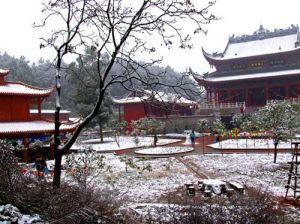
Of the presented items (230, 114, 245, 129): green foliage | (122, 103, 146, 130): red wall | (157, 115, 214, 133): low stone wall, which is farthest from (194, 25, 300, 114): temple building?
(122, 103, 146, 130): red wall

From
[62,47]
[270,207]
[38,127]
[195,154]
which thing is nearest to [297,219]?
[270,207]

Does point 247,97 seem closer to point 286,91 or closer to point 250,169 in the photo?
point 286,91

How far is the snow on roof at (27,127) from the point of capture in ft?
69.3

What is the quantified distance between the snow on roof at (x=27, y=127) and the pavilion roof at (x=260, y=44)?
25.7 metres

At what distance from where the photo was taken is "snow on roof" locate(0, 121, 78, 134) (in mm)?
21125

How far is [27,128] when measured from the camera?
2219cm

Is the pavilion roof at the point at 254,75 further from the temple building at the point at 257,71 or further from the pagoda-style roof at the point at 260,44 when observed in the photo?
the pagoda-style roof at the point at 260,44

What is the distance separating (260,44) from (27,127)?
32.1 metres

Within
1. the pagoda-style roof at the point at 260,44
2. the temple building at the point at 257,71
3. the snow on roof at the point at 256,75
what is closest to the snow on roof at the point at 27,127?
the temple building at the point at 257,71

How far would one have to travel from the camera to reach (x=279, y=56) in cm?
3862

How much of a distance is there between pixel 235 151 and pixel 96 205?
17.4m

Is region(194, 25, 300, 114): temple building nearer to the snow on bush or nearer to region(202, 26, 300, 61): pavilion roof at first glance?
region(202, 26, 300, 61): pavilion roof

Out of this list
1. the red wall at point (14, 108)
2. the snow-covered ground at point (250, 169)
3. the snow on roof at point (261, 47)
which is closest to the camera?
the snow-covered ground at point (250, 169)

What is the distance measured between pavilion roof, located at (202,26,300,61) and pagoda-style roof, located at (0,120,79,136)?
84.6ft
